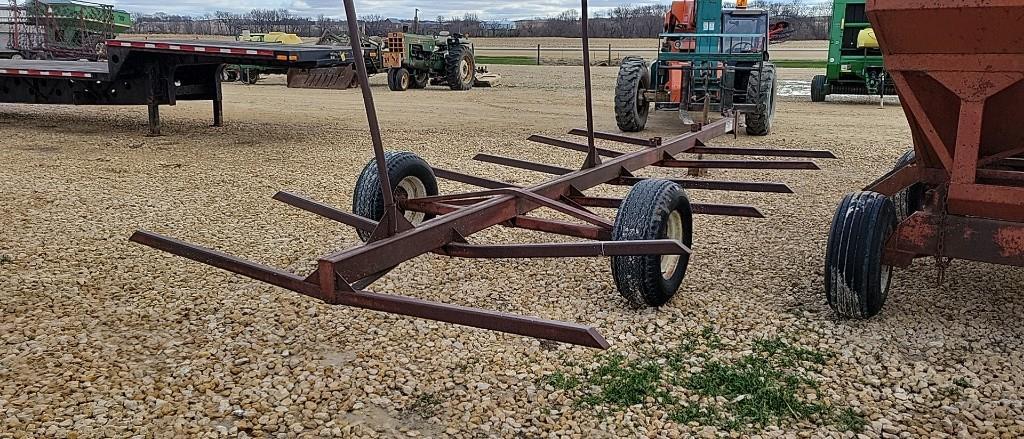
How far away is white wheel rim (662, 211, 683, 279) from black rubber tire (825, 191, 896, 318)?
0.73 m

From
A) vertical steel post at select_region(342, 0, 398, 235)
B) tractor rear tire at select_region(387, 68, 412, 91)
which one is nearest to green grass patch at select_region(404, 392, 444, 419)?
vertical steel post at select_region(342, 0, 398, 235)

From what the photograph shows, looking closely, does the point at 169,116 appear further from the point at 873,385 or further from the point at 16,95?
the point at 873,385

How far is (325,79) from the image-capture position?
63.8 ft

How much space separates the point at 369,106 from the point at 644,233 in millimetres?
1385

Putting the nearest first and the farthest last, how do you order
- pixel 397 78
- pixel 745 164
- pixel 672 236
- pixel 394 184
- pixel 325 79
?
1. pixel 672 236
2. pixel 394 184
3. pixel 745 164
4. pixel 397 78
5. pixel 325 79

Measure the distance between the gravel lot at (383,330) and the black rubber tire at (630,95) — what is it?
346 cm

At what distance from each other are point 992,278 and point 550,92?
14.1 m

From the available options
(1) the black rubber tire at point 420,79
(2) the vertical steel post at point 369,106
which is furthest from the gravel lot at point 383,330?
(1) the black rubber tire at point 420,79

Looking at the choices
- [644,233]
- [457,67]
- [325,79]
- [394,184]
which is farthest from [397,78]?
[644,233]

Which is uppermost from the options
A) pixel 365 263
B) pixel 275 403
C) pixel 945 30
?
pixel 945 30

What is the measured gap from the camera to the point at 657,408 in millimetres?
2855

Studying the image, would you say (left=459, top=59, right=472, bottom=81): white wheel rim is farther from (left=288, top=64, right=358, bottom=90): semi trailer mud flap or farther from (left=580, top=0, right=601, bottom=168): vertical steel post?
(left=580, top=0, right=601, bottom=168): vertical steel post

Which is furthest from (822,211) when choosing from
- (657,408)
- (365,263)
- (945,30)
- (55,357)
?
(55,357)

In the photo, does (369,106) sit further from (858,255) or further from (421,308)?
(858,255)
